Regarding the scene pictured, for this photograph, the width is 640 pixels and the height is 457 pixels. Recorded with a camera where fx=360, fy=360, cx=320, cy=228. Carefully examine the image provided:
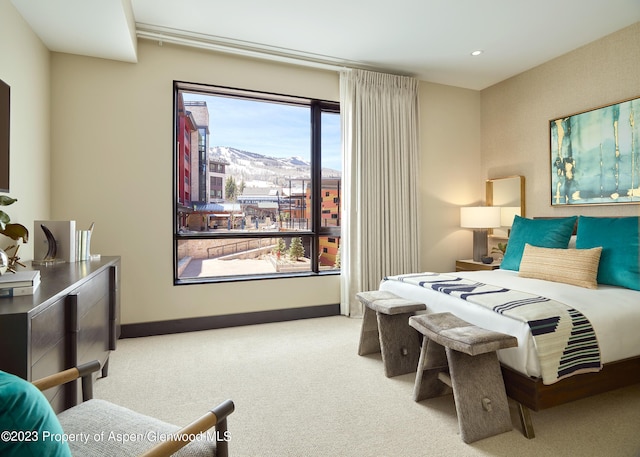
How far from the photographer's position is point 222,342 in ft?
10.6

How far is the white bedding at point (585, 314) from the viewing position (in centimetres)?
191

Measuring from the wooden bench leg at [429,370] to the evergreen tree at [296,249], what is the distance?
2.14m

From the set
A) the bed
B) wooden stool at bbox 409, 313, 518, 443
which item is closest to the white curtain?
the bed

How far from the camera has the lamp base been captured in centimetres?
438

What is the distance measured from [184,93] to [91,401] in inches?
122

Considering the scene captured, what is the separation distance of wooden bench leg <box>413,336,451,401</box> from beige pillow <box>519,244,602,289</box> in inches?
49.4

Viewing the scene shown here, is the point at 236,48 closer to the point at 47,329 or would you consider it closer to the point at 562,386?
the point at 47,329

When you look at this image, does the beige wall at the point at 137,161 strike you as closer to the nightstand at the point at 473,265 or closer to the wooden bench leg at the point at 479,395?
the nightstand at the point at 473,265

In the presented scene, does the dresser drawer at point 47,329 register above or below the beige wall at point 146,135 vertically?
below

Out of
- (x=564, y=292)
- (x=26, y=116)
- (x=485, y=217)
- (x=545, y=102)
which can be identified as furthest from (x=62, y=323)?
(x=545, y=102)

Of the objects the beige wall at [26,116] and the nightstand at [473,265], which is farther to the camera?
the nightstand at [473,265]

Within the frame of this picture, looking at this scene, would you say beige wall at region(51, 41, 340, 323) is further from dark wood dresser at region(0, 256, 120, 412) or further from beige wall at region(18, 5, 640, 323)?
dark wood dresser at region(0, 256, 120, 412)

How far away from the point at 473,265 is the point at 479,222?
507 millimetres

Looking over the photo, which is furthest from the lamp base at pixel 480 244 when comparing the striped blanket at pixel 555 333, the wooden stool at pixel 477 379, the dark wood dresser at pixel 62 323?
the dark wood dresser at pixel 62 323
